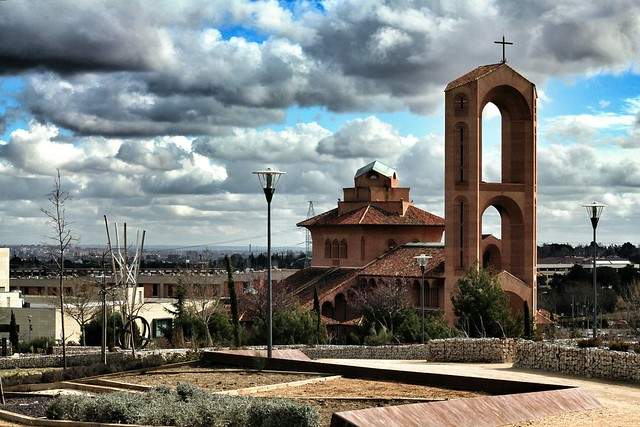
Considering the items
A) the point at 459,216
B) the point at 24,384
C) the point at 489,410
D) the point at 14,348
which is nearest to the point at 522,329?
the point at 459,216

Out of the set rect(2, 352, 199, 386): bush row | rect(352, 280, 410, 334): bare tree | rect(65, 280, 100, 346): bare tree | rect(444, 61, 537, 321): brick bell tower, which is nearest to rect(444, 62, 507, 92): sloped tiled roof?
rect(444, 61, 537, 321): brick bell tower

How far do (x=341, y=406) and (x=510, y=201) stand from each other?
4459 centimetres

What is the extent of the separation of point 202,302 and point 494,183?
61.4 feet

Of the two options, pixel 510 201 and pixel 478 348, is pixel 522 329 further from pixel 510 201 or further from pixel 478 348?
pixel 478 348

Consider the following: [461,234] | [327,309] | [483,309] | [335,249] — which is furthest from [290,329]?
[335,249]

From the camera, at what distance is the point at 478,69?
59.8 m

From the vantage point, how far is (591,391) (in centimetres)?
2045

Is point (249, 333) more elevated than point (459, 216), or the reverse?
point (459, 216)

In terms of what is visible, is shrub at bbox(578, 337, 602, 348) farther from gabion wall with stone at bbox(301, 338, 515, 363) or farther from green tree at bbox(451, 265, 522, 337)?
green tree at bbox(451, 265, 522, 337)

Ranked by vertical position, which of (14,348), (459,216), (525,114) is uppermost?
(525,114)

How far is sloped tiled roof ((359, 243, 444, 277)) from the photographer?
61562 mm

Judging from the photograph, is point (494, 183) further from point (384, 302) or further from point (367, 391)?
point (367, 391)

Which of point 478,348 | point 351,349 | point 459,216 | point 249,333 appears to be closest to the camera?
point 478,348

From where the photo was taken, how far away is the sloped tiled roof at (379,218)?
227ft
